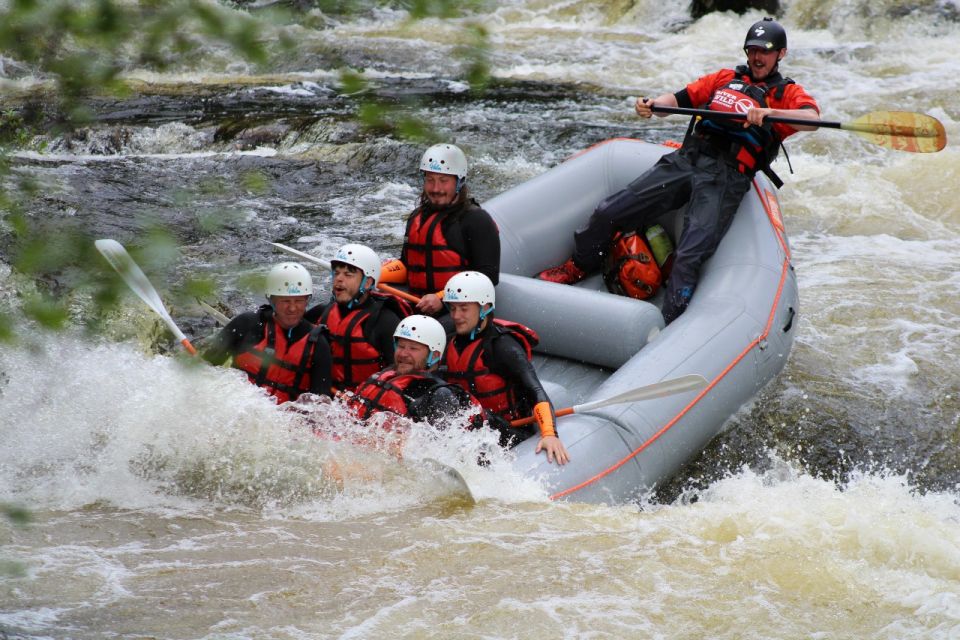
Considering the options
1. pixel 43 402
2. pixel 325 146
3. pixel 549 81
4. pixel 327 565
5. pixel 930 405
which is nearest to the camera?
pixel 327 565

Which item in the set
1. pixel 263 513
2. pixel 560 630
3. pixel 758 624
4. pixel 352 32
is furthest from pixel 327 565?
pixel 352 32

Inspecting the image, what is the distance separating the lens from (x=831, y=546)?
3.96 meters

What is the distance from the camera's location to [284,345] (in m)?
4.48

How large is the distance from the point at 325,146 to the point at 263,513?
19.4 feet

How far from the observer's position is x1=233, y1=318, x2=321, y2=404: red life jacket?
175 inches

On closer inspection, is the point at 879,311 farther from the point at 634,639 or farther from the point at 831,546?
the point at 634,639

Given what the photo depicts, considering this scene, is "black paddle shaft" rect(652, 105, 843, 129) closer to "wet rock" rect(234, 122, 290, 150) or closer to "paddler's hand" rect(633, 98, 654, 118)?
"paddler's hand" rect(633, 98, 654, 118)

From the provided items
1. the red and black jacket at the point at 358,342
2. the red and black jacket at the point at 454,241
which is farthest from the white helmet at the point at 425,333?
the red and black jacket at the point at 454,241

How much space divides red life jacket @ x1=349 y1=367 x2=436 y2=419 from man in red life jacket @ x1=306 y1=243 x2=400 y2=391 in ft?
1.18

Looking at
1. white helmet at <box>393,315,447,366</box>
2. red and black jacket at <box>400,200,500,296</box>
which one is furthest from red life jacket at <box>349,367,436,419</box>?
red and black jacket at <box>400,200,500,296</box>

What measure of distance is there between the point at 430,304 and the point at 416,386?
2.43 feet

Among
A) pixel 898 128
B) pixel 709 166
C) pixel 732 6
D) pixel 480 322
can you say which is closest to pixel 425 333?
pixel 480 322

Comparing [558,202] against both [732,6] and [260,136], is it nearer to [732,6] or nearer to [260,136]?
[260,136]

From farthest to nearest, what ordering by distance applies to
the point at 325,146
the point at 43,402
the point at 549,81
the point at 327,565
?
1. the point at 549,81
2. the point at 325,146
3. the point at 43,402
4. the point at 327,565
